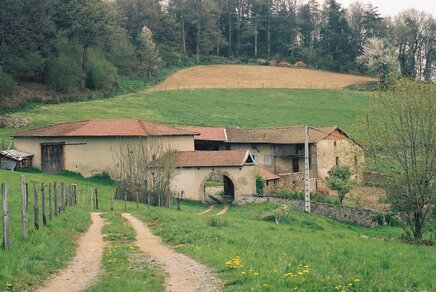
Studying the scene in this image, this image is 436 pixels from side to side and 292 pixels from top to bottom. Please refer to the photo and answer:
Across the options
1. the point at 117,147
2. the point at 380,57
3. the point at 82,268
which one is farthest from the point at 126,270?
the point at 380,57

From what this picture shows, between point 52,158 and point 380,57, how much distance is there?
234 ft

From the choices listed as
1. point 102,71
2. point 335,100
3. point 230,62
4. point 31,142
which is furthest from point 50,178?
point 230,62

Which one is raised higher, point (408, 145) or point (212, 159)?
point (408, 145)

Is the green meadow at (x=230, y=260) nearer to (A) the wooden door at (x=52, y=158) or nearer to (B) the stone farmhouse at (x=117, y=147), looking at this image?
(B) the stone farmhouse at (x=117, y=147)

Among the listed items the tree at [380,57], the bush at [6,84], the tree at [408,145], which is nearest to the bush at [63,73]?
the bush at [6,84]

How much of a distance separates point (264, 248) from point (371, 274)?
5.03 meters

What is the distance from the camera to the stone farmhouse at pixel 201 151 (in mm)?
43938

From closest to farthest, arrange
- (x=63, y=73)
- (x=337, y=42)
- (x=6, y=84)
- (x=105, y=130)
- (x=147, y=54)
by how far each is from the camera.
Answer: (x=105, y=130) → (x=6, y=84) → (x=63, y=73) → (x=147, y=54) → (x=337, y=42)

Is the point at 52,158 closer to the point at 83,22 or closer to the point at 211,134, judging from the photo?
the point at 211,134

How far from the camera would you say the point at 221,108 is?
255ft

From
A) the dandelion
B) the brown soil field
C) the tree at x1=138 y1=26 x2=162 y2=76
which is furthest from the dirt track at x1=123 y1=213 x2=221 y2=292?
the tree at x1=138 y1=26 x2=162 y2=76

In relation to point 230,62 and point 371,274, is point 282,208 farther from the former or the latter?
point 230,62

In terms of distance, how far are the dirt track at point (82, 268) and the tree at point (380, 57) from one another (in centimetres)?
8840

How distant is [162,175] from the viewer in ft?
118
